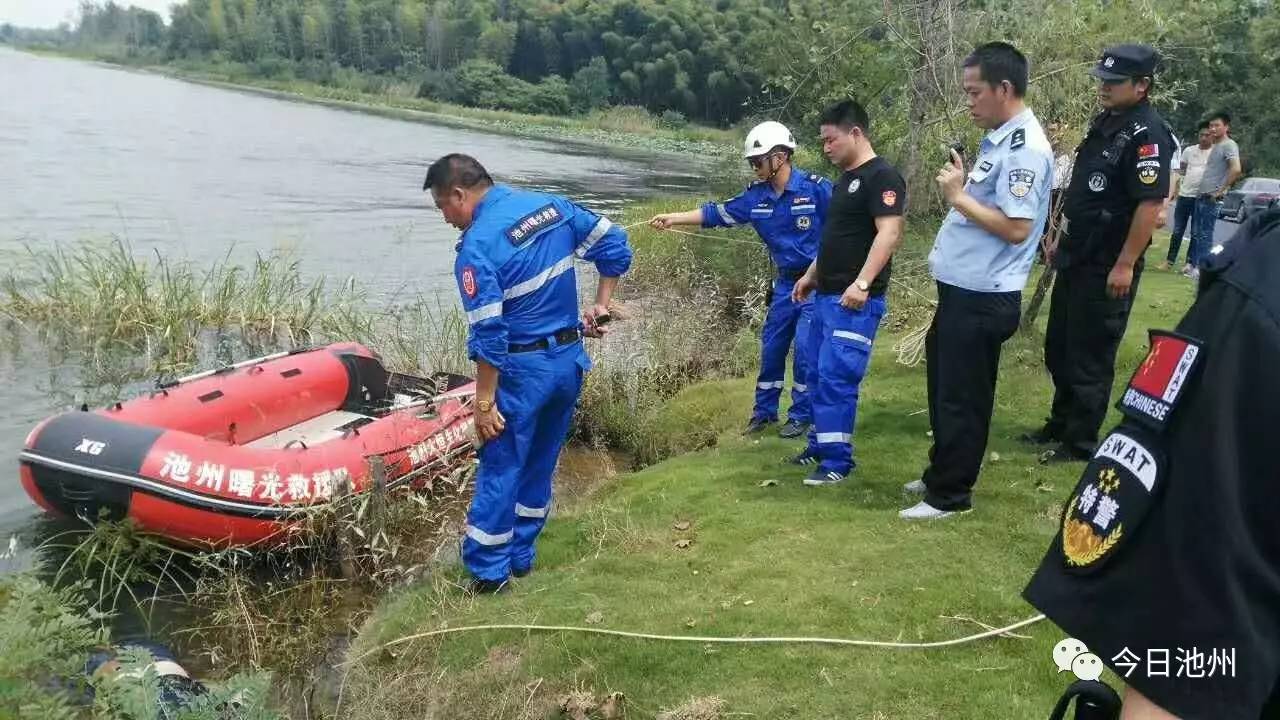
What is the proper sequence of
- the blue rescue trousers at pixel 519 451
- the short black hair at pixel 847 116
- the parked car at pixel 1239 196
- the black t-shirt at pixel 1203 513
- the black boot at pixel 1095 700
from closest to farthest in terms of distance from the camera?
the black t-shirt at pixel 1203 513, the black boot at pixel 1095 700, the blue rescue trousers at pixel 519 451, the short black hair at pixel 847 116, the parked car at pixel 1239 196

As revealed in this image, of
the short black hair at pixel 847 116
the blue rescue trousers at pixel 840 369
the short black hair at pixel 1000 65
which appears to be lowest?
the blue rescue trousers at pixel 840 369

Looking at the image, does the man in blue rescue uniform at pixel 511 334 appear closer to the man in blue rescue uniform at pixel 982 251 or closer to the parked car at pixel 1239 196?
the man in blue rescue uniform at pixel 982 251

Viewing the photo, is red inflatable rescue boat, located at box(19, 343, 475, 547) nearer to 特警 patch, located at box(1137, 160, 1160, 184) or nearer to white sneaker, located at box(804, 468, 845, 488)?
white sneaker, located at box(804, 468, 845, 488)

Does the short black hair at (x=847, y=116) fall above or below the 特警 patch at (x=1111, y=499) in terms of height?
above

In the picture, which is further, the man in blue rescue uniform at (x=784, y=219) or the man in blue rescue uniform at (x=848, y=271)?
the man in blue rescue uniform at (x=784, y=219)

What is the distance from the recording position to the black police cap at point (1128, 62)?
407cm

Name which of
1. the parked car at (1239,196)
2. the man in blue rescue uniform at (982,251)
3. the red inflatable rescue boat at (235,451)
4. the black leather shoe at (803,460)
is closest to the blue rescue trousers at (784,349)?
the black leather shoe at (803,460)

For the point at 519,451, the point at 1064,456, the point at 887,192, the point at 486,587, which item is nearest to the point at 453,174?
the point at 519,451

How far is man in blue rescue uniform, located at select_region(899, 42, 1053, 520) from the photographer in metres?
3.67

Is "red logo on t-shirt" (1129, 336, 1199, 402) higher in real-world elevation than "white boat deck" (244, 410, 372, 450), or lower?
higher

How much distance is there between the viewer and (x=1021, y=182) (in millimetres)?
3674

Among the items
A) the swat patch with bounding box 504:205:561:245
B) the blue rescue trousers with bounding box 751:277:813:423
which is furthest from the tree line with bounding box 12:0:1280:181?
the swat patch with bounding box 504:205:561:245

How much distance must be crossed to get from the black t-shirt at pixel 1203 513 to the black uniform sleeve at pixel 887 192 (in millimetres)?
3602

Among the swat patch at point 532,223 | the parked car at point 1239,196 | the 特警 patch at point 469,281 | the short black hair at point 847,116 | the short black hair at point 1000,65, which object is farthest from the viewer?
the parked car at point 1239,196
